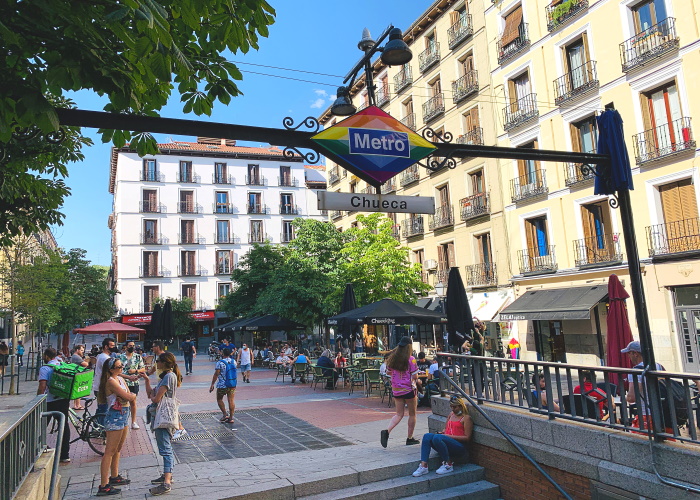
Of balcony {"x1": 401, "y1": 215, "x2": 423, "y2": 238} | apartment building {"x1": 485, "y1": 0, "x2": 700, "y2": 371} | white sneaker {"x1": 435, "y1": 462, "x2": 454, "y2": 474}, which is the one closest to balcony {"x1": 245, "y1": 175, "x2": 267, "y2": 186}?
balcony {"x1": 401, "y1": 215, "x2": 423, "y2": 238}

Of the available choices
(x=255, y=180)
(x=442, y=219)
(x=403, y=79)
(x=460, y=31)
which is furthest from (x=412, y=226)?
(x=255, y=180)

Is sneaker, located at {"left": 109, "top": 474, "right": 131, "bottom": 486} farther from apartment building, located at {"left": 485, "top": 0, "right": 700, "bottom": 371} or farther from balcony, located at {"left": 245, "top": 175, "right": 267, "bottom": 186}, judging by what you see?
balcony, located at {"left": 245, "top": 175, "right": 267, "bottom": 186}

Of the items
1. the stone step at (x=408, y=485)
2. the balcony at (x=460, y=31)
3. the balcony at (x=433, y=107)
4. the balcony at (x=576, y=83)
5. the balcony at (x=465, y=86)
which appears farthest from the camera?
the balcony at (x=433, y=107)

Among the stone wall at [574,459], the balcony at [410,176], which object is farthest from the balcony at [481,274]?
the stone wall at [574,459]

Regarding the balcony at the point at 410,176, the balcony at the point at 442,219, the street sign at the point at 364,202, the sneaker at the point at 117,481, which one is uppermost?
the balcony at the point at 410,176

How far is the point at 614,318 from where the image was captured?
29.6ft

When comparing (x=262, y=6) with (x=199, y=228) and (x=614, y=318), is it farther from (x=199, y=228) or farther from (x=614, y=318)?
(x=199, y=228)

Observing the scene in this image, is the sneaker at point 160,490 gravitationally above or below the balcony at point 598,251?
below

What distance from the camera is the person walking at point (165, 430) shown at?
6.52 metres

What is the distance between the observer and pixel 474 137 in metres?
27.4

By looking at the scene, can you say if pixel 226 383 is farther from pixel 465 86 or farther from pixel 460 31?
pixel 460 31

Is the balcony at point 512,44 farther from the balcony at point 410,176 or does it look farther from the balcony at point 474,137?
the balcony at point 410,176

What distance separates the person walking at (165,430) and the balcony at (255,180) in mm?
48759

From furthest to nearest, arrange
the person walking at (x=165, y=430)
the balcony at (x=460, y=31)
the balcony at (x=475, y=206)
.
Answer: the balcony at (x=460, y=31), the balcony at (x=475, y=206), the person walking at (x=165, y=430)
